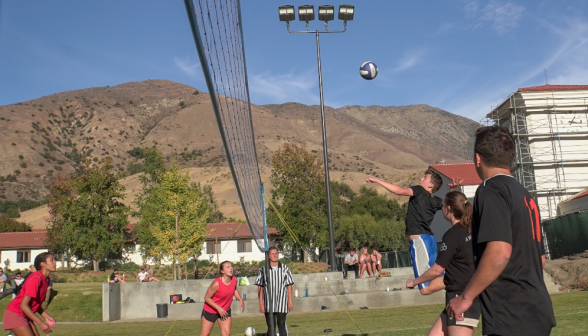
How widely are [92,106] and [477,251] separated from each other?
591ft

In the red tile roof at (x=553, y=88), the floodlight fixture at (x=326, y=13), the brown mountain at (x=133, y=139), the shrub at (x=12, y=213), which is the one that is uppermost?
the brown mountain at (x=133, y=139)

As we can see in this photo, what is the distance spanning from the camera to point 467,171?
2048 inches

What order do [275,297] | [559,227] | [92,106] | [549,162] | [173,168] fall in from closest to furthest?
[275,297] → [559,227] → [173,168] → [549,162] → [92,106]

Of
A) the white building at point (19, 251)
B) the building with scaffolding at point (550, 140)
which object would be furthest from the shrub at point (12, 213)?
the building with scaffolding at point (550, 140)

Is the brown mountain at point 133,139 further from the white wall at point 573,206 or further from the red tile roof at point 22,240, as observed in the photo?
the white wall at point 573,206

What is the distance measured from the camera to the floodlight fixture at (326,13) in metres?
23.5

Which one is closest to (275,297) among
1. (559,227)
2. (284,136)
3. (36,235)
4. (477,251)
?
(477,251)

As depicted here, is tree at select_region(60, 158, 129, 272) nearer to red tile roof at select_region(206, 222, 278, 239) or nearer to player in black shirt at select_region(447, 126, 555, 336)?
red tile roof at select_region(206, 222, 278, 239)

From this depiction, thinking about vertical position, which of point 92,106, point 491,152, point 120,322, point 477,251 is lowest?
→ point 120,322

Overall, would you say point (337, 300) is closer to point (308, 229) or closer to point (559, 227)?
point (559, 227)

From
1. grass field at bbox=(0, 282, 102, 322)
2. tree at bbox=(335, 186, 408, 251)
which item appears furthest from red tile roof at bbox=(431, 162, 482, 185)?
grass field at bbox=(0, 282, 102, 322)

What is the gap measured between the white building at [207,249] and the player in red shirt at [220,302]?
4935cm

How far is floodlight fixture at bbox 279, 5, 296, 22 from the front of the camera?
76.9 ft

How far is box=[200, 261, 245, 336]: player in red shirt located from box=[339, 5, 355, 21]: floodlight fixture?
18215mm
